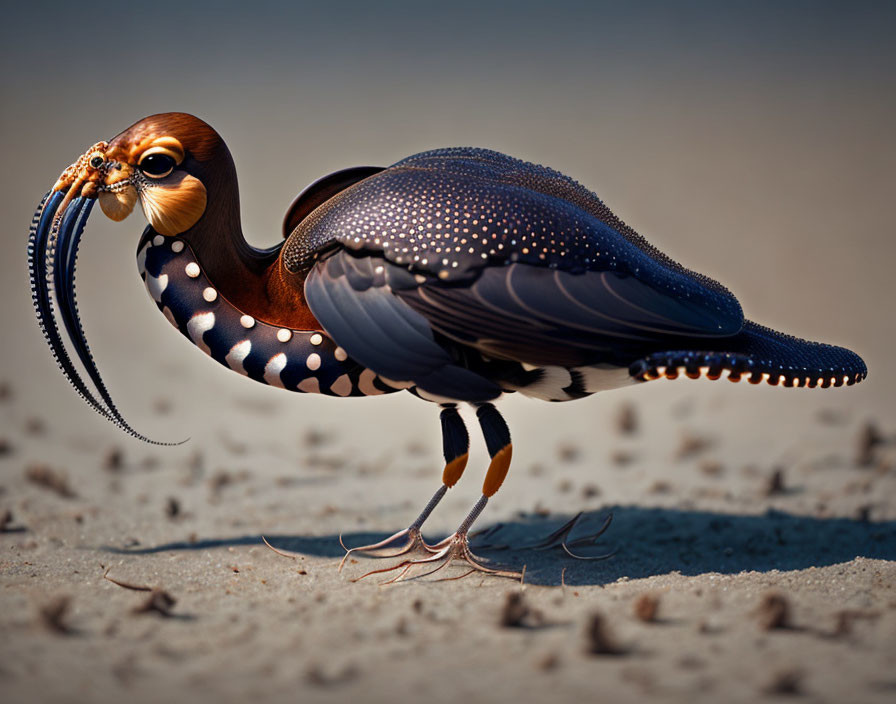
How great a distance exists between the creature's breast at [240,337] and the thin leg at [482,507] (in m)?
0.44

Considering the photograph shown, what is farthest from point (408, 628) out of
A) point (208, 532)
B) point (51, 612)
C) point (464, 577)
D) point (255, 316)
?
point (208, 532)

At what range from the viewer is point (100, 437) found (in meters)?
7.27

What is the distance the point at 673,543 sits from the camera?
179 inches

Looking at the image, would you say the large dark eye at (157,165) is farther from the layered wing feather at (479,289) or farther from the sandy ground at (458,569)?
the sandy ground at (458,569)

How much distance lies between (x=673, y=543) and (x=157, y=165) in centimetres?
309

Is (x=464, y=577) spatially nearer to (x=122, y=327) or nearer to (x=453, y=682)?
(x=453, y=682)

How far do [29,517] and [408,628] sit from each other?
10.1ft

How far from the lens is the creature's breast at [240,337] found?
3.48 m

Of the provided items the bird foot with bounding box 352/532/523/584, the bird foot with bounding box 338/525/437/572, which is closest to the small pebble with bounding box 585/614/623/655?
the bird foot with bounding box 352/532/523/584

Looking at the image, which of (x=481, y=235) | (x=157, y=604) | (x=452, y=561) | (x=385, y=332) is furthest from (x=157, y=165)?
(x=452, y=561)

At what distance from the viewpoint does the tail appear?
128 inches

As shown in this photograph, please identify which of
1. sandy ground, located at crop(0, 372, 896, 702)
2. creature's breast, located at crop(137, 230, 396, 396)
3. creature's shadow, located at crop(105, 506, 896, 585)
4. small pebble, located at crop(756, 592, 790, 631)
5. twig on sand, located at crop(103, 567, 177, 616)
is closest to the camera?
sandy ground, located at crop(0, 372, 896, 702)

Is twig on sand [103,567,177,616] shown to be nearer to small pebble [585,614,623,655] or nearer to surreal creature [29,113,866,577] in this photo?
surreal creature [29,113,866,577]

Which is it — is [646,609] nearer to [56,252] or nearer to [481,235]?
[481,235]
